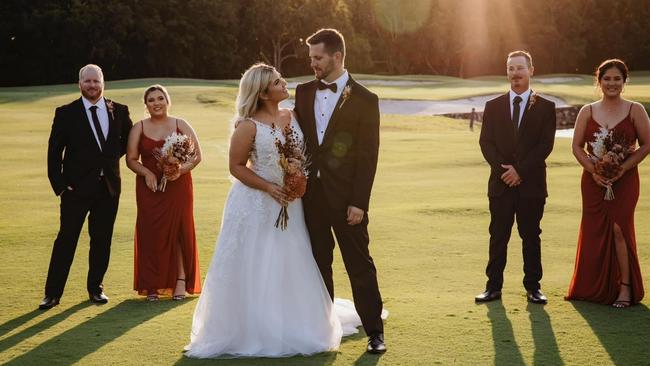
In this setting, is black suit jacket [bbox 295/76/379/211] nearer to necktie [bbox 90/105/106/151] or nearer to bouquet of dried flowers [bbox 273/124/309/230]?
bouquet of dried flowers [bbox 273/124/309/230]

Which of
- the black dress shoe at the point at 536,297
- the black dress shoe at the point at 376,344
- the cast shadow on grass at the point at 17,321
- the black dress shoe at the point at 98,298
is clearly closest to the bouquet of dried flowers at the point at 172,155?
the black dress shoe at the point at 98,298

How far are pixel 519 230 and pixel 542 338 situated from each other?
4.93 feet

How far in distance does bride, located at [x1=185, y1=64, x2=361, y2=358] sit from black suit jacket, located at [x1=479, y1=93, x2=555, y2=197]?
7.67 feet

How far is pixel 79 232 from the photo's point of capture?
7.90m

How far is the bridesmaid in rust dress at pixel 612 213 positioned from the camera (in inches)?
296

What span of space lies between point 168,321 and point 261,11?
5854 cm

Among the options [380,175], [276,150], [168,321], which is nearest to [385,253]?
[168,321]

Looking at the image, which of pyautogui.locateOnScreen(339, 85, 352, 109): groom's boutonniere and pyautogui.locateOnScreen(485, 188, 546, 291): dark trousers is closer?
pyautogui.locateOnScreen(339, 85, 352, 109): groom's boutonniere

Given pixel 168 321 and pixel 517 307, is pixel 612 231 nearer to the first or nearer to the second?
pixel 517 307

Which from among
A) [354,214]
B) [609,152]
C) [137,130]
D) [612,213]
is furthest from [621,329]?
[137,130]

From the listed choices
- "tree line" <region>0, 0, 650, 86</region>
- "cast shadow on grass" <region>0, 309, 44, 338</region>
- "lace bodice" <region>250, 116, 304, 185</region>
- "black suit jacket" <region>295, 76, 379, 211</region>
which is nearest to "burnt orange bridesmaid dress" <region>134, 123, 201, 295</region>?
"cast shadow on grass" <region>0, 309, 44, 338</region>

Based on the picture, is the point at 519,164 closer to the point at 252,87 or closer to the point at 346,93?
the point at 346,93

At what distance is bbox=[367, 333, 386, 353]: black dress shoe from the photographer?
6.14 meters

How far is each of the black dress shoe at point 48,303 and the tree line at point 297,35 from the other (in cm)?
4951
